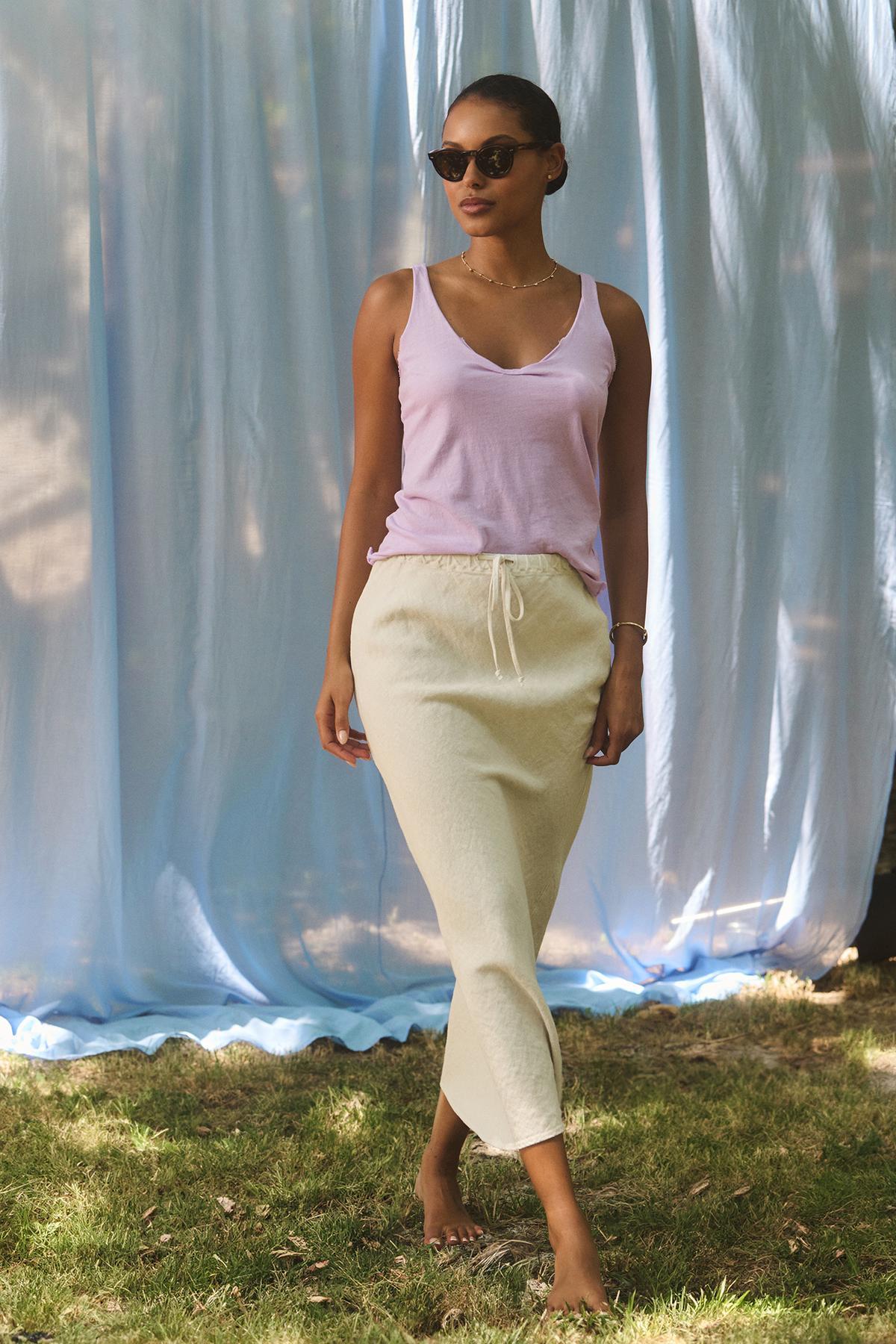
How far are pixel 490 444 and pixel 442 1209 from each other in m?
1.32

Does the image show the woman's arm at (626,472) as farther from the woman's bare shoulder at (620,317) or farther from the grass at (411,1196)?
the grass at (411,1196)

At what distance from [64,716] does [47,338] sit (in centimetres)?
93

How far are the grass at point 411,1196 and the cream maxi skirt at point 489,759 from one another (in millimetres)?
339

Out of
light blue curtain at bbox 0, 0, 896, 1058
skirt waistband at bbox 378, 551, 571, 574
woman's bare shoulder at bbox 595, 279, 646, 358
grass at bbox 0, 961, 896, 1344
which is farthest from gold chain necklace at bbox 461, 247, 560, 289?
grass at bbox 0, 961, 896, 1344

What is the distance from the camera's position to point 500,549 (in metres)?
2.19

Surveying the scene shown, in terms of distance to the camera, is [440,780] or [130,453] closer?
[440,780]

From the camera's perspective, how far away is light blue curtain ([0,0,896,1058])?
11.2 ft

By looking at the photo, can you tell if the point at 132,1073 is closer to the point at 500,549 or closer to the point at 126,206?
the point at 500,549

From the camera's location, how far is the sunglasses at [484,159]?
7.20ft

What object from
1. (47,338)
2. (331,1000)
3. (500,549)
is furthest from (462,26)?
(331,1000)

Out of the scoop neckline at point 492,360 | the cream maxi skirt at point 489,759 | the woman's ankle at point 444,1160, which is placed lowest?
the woman's ankle at point 444,1160

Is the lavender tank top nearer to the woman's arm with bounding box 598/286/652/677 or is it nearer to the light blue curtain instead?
the woman's arm with bounding box 598/286/652/677

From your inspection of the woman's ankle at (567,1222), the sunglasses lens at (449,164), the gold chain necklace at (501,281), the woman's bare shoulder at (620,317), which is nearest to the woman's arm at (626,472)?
the woman's bare shoulder at (620,317)

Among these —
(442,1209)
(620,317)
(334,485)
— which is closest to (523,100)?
(620,317)
